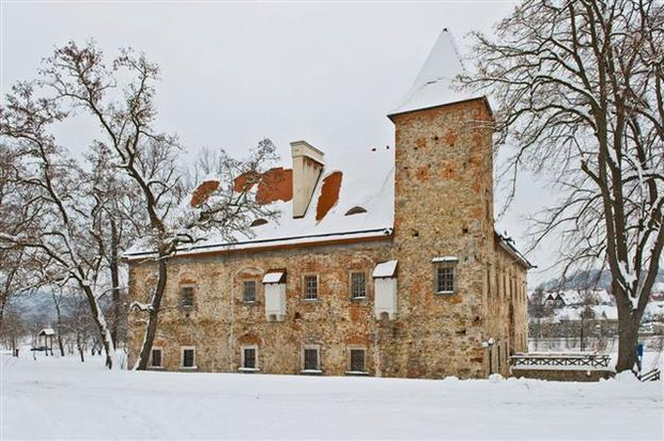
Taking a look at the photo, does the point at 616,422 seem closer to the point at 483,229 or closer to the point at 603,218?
the point at 603,218

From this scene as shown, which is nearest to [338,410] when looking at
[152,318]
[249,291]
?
[152,318]

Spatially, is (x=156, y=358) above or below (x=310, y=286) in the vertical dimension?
below

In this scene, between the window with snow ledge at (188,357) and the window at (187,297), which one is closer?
the window with snow ledge at (188,357)

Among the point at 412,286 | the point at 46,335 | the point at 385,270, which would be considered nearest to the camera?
the point at 412,286

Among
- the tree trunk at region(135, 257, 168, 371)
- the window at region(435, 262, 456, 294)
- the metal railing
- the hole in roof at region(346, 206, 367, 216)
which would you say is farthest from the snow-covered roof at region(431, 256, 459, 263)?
the tree trunk at region(135, 257, 168, 371)

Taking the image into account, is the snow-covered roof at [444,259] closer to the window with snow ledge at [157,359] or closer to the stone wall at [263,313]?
the stone wall at [263,313]

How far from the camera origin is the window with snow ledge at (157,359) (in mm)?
27828

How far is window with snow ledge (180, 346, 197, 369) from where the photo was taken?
2700 cm

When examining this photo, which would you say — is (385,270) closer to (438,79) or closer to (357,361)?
(357,361)

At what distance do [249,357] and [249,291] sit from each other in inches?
110

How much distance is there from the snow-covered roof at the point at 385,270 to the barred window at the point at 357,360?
10.0 ft

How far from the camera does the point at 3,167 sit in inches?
846

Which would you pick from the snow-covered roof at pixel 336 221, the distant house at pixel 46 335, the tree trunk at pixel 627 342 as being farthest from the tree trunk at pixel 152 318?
the distant house at pixel 46 335

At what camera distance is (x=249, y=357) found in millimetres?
25688
